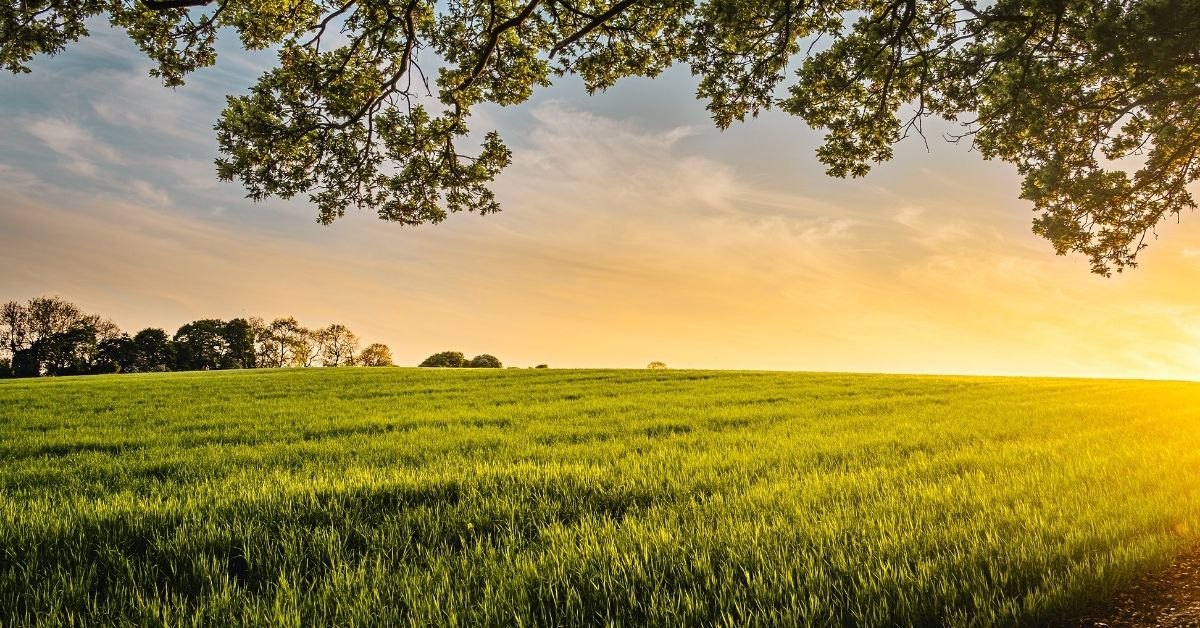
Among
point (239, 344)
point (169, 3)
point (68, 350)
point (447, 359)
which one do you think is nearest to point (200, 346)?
point (239, 344)

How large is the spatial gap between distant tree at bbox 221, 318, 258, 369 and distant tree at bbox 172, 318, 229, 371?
0.72 meters

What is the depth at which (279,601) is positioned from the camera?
3641 millimetres

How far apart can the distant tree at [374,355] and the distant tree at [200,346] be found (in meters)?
24.7

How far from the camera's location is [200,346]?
10619 cm

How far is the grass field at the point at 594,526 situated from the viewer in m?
3.61

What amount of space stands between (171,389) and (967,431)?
1279 inches

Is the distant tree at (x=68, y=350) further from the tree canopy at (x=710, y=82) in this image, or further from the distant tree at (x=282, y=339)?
the tree canopy at (x=710, y=82)

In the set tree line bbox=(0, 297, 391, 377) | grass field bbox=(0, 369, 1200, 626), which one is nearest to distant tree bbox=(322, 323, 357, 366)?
tree line bbox=(0, 297, 391, 377)

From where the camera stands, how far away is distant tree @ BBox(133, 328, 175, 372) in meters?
101

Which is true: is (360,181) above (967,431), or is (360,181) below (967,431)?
above

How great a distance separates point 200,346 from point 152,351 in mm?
7245

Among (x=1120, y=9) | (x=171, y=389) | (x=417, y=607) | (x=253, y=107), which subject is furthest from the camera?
(x=171, y=389)

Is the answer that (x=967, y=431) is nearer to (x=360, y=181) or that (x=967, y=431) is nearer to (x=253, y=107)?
(x=360, y=181)

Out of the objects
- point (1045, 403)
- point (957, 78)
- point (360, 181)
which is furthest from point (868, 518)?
point (1045, 403)
